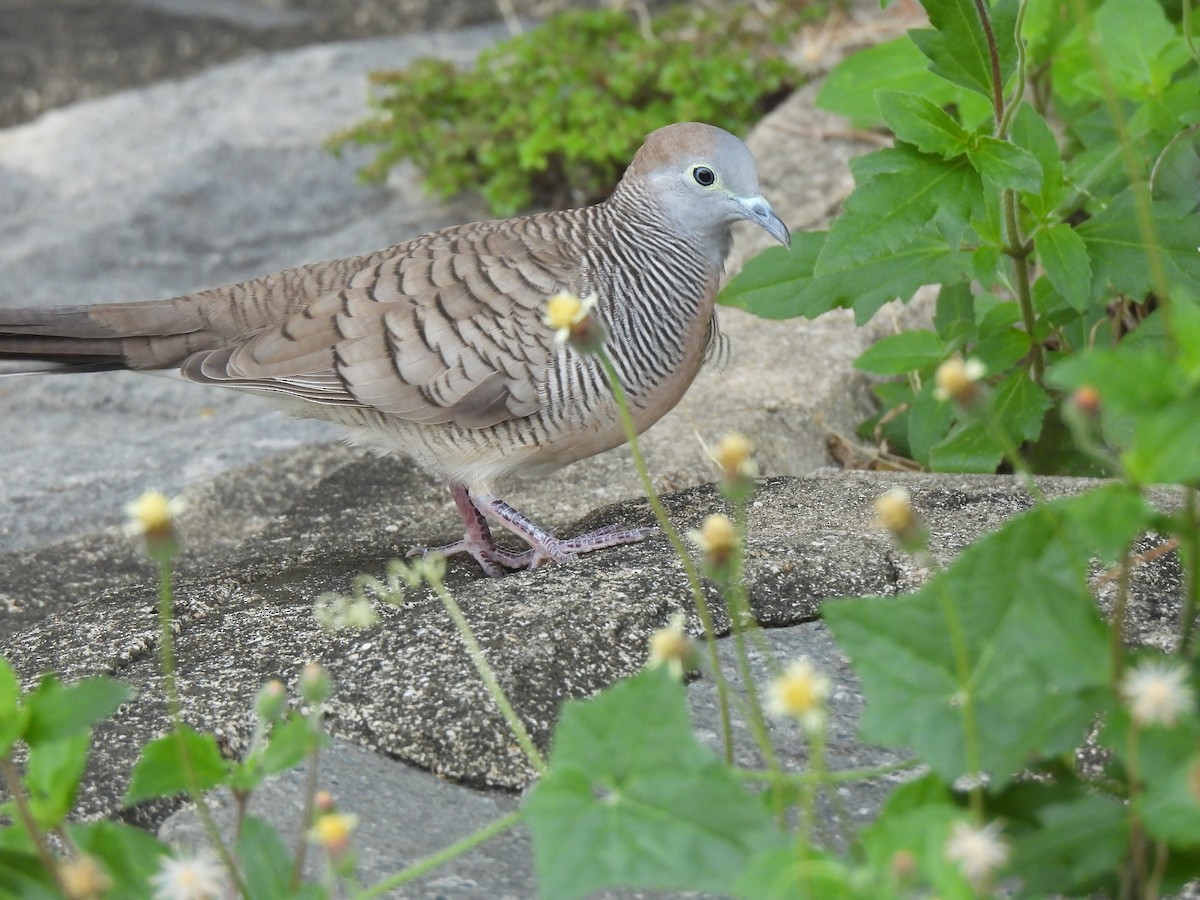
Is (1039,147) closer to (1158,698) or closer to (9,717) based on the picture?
(1158,698)

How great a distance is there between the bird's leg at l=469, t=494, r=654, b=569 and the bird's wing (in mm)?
226

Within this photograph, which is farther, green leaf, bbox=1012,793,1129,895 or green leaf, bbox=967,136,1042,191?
green leaf, bbox=967,136,1042,191

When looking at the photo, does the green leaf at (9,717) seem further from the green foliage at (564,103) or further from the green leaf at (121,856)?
the green foliage at (564,103)

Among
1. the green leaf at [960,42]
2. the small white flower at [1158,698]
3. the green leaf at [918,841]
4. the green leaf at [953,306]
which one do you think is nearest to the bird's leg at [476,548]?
the green leaf at [953,306]

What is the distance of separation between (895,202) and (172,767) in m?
1.68

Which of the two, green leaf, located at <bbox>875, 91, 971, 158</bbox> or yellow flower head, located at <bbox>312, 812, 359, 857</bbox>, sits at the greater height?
green leaf, located at <bbox>875, 91, 971, 158</bbox>

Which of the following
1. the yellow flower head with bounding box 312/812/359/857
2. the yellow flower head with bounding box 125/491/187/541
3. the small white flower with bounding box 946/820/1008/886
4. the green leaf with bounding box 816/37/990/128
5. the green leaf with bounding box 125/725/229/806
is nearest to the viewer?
the small white flower with bounding box 946/820/1008/886

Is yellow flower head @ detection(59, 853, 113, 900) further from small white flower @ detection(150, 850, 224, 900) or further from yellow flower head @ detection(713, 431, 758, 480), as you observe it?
yellow flower head @ detection(713, 431, 758, 480)

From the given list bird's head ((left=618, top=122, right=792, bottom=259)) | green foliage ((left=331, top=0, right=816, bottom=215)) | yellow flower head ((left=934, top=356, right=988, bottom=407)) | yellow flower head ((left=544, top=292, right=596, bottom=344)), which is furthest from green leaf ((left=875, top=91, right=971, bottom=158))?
green foliage ((left=331, top=0, right=816, bottom=215))

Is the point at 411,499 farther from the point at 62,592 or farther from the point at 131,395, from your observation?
the point at 131,395

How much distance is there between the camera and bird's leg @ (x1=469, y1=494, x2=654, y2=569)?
3.25m

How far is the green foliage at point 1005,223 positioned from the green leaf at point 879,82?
0.04 feet

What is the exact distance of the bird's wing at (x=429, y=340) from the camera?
3268 mm

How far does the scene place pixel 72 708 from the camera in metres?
1.60
